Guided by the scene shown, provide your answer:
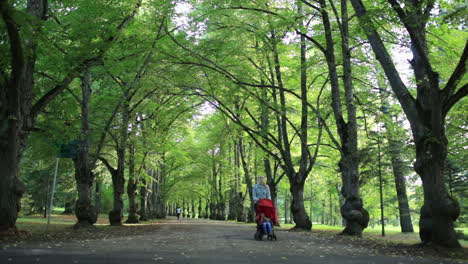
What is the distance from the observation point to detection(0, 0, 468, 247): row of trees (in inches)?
315

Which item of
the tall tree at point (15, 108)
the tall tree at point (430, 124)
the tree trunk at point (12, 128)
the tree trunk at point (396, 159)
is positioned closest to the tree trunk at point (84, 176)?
the tall tree at point (15, 108)

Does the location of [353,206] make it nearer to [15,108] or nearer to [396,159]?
[396,159]

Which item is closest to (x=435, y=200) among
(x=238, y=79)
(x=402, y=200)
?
(x=238, y=79)

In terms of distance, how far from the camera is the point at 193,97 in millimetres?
22344

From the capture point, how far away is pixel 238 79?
1555cm

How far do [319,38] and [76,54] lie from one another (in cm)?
909

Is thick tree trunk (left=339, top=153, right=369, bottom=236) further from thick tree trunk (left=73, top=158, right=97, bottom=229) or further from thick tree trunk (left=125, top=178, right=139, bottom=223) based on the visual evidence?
thick tree trunk (left=125, top=178, right=139, bottom=223)

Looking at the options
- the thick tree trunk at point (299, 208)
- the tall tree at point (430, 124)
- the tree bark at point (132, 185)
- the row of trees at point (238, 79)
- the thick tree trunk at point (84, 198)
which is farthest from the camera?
the tree bark at point (132, 185)

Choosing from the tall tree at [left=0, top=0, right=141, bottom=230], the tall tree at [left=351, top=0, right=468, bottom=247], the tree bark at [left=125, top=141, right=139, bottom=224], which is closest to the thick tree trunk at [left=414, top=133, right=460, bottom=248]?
the tall tree at [left=351, top=0, right=468, bottom=247]

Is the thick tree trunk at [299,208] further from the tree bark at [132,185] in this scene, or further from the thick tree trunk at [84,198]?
the tree bark at [132,185]

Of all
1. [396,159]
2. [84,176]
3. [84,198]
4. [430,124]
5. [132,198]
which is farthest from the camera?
[132,198]

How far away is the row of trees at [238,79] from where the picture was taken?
7996 mm

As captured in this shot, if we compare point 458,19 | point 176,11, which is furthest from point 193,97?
point 458,19

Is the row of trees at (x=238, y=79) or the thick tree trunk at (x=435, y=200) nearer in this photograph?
the thick tree trunk at (x=435, y=200)
